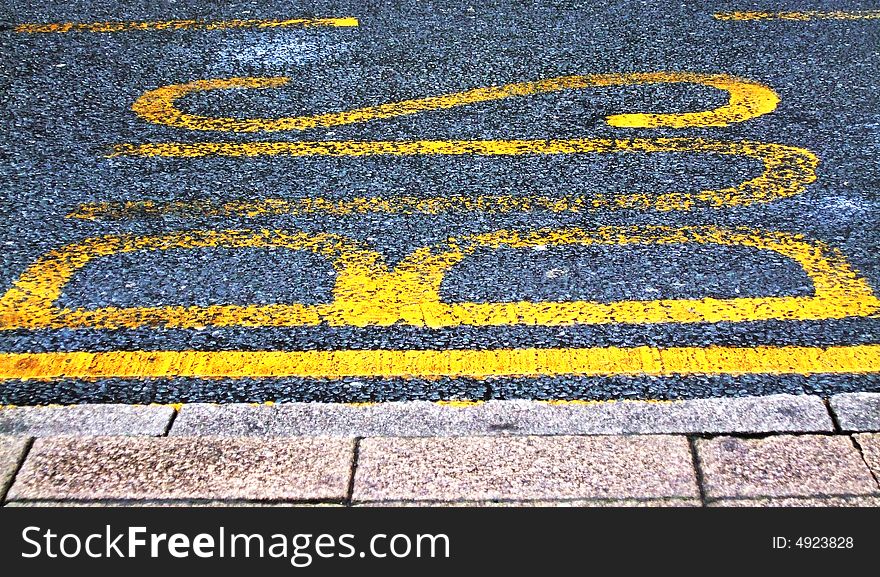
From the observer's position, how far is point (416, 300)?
3094 mm

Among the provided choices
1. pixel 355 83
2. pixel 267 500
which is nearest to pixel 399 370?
pixel 267 500

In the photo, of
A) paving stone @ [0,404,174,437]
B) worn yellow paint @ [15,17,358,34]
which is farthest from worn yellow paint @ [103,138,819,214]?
worn yellow paint @ [15,17,358,34]

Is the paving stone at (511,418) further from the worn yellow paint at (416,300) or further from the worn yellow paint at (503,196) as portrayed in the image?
the worn yellow paint at (503,196)

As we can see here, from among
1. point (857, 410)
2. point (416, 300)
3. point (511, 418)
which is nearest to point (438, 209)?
point (416, 300)

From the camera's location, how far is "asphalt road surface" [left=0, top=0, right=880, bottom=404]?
2.81 m

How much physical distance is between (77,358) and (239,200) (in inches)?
43.5

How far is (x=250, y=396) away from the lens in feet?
8.74

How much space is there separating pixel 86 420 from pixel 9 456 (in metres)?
0.22

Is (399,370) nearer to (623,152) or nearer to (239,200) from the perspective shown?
(239,200)

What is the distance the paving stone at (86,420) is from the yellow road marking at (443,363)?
0.56 feet

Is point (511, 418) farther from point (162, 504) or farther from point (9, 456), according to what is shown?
point (9, 456)

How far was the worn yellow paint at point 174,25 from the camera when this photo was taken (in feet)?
18.6

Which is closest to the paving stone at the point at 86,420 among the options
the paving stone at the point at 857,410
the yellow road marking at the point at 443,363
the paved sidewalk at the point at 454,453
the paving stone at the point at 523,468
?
the paved sidewalk at the point at 454,453
